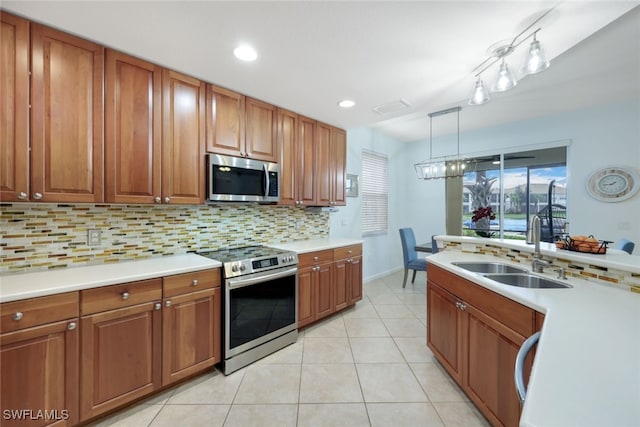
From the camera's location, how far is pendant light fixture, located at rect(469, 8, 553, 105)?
1547 millimetres

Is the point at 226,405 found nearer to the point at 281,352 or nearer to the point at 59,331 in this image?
the point at 281,352

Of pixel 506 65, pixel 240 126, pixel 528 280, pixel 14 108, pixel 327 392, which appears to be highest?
pixel 506 65

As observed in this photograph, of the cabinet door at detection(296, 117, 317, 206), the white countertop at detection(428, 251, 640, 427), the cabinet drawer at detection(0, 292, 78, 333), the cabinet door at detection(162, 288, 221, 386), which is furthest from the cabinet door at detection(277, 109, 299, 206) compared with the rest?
the white countertop at detection(428, 251, 640, 427)

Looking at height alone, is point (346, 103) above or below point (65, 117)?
above

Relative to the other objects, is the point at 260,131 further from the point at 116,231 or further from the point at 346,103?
the point at 116,231

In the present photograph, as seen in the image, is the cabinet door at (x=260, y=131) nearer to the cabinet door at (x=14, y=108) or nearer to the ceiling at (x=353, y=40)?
the ceiling at (x=353, y=40)

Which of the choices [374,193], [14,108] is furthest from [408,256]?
[14,108]

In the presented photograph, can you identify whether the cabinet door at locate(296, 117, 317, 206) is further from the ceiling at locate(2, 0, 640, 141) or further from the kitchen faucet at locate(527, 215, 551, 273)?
the kitchen faucet at locate(527, 215, 551, 273)

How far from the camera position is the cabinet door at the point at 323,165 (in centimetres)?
330

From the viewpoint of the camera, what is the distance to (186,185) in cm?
218

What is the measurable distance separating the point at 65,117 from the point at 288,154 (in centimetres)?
182

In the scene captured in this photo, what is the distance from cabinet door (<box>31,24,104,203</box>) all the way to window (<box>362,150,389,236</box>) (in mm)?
3627

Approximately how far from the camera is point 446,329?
205 centimetres

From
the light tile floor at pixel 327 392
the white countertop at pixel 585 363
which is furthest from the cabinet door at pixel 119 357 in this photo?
the white countertop at pixel 585 363
